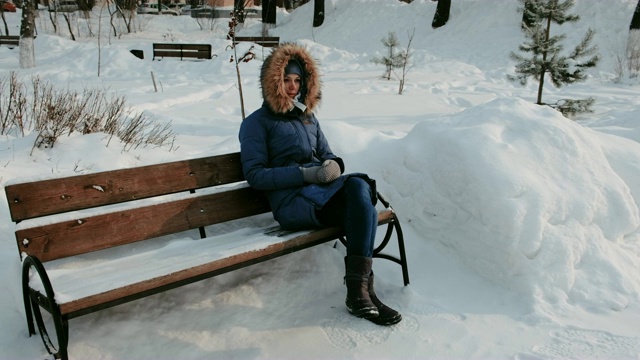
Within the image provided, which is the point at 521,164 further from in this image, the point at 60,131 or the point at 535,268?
the point at 60,131

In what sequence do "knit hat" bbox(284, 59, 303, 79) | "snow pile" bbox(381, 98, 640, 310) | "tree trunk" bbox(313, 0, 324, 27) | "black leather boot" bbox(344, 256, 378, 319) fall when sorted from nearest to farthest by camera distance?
1. "black leather boot" bbox(344, 256, 378, 319)
2. "snow pile" bbox(381, 98, 640, 310)
3. "knit hat" bbox(284, 59, 303, 79)
4. "tree trunk" bbox(313, 0, 324, 27)

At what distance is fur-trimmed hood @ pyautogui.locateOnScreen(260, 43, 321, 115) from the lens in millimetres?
3518

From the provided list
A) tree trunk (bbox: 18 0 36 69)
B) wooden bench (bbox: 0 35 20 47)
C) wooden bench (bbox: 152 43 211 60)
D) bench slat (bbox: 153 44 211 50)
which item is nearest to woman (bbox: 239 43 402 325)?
wooden bench (bbox: 152 43 211 60)

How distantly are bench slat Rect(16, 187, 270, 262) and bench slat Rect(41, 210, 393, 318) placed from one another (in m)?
0.15

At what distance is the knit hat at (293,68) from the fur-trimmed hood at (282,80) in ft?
0.07

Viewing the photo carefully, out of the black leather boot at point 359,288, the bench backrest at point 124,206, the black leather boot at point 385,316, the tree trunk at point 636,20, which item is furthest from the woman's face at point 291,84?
the tree trunk at point 636,20

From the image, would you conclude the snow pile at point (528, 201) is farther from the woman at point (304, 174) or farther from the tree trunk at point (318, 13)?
the tree trunk at point (318, 13)

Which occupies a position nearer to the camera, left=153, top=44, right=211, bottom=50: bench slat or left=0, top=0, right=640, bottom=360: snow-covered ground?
left=0, top=0, right=640, bottom=360: snow-covered ground

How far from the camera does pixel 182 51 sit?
17734 mm

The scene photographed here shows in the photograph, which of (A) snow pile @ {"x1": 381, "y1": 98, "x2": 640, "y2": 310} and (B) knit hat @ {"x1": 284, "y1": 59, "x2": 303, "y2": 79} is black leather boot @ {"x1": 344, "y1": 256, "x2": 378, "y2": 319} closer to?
(A) snow pile @ {"x1": 381, "y1": 98, "x2": 640, "y2": 310}

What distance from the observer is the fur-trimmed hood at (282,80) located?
3.52 metres

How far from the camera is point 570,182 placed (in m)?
3.75

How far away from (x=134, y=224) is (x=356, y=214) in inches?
49.0

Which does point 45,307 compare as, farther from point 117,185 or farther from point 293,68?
point 293,68
